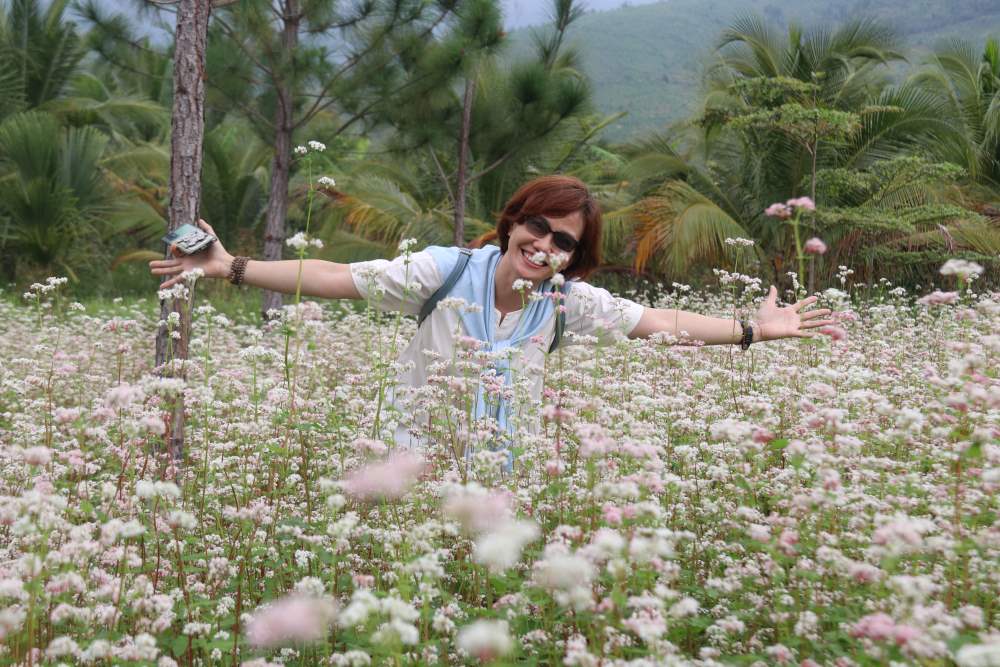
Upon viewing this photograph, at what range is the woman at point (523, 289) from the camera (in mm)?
3793

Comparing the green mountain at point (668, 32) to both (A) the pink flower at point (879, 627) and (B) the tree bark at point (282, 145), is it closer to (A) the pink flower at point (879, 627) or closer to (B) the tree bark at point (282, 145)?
(B) the tree bark at point (282, 145)

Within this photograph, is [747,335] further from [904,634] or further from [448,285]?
[904,634]

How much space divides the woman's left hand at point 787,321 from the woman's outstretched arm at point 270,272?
1935 millimetres

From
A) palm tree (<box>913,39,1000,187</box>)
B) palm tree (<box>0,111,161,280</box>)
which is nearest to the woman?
palm tree (<box>913,39,1000,187</box>)

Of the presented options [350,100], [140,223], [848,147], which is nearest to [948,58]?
[848,147]

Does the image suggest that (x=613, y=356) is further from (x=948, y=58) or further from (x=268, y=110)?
(x=948, y=58)

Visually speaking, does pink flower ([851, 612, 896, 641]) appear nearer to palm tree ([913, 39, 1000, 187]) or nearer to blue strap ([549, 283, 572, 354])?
blue strap ([549, 283, 572, 354])

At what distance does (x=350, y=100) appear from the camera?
40.8ft

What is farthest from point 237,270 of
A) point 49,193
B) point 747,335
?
point 49,193

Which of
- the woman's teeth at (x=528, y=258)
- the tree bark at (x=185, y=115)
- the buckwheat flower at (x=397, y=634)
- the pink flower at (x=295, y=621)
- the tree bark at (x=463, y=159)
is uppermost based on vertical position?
the tree bark at (x=463, y=159)

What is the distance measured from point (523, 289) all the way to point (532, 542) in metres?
1.52

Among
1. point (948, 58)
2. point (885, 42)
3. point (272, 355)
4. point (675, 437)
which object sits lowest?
point (675, 437)

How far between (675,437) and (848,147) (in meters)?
13.9

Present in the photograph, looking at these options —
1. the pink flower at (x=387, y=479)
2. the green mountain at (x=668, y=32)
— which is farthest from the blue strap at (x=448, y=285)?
the green mountain at (x=668, y=32)
